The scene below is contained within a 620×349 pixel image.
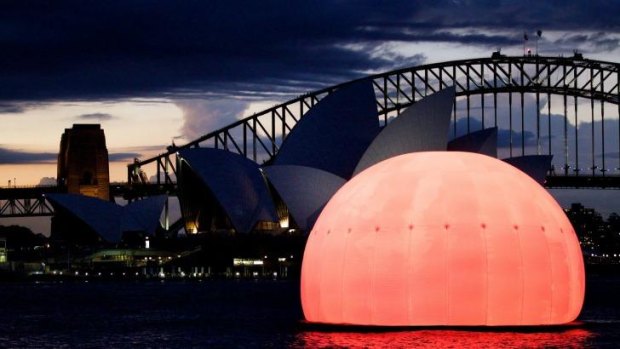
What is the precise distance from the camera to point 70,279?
445 ft

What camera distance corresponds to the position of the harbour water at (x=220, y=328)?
3144 centimetres

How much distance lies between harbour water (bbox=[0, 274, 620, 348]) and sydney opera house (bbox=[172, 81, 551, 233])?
15835 mm

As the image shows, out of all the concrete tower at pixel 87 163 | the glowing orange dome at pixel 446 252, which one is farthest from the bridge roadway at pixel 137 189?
the glowing orange dome at pixel 446 252

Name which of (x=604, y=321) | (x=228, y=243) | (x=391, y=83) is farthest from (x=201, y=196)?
(x=604, y=321)

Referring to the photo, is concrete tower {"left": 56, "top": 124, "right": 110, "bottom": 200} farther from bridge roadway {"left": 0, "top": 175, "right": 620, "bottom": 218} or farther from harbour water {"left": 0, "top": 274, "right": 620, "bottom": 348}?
harbour water {"left": 0, "top": 274, "right": 620, "bottom": 348}

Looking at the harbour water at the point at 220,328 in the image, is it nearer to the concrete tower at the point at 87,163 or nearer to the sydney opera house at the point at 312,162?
the sydney opera house at the point at 312,162

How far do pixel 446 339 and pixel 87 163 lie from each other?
144 meters

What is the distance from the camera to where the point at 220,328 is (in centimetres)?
4878

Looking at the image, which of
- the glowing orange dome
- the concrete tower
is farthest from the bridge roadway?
the glowing orange dome

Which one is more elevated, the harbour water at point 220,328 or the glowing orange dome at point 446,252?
the glowing orange dome at point 446,252

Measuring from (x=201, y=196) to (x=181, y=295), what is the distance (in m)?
34.5

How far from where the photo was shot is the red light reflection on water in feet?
98.9

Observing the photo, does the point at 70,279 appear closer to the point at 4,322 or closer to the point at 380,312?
the point at 4,322

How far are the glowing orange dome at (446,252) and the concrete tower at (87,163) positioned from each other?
458 feet
